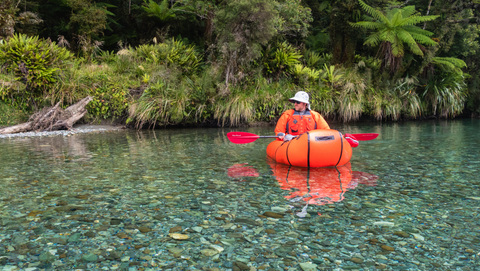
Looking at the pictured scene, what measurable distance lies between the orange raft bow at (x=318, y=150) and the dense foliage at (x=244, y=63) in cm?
692

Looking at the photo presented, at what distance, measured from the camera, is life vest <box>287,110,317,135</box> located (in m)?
6.50

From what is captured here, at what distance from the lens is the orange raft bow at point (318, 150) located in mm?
5578

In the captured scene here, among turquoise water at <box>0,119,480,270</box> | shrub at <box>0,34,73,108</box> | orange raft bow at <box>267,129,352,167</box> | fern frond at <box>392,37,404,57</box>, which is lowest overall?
turquoise water at <box>0,119,480,270</box>

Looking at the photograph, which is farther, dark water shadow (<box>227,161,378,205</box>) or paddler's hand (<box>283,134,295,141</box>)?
paddler's hand (<box>283,134,295,141</box>)

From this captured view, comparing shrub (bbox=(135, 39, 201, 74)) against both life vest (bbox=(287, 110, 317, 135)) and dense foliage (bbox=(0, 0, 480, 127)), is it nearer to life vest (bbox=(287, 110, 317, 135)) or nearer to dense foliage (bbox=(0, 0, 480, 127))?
dense foliage (bbox=(0, 0, 480, 127))

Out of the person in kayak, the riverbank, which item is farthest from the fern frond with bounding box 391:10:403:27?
the riverbank

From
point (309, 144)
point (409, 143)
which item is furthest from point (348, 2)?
point (309, 144)

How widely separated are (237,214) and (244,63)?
9.99 meters

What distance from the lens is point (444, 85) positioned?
1634 cm

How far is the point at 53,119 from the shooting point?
1188 centimetres

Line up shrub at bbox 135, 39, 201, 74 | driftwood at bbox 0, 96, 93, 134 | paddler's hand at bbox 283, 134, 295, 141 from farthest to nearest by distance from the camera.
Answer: shrub at bbox 135, 39, 201, 74, driftwood at bbox 0, 96, 93, 134, paddler's hand at bbox 283, 134, 295, 141

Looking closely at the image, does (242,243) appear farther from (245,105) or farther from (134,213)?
(245,105)

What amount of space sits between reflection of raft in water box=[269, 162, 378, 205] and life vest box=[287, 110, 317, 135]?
773mm

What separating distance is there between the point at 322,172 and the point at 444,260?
2963 mm
